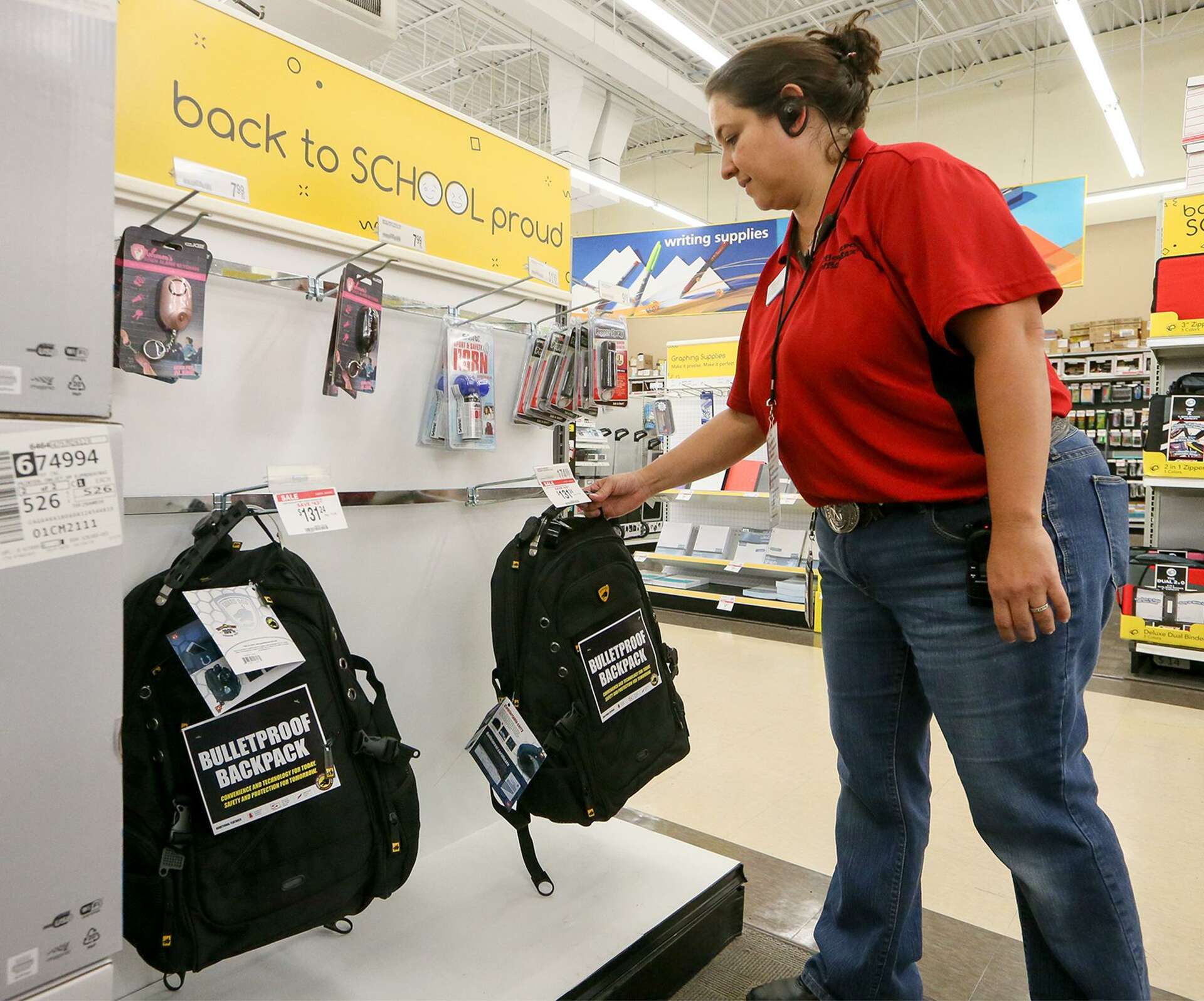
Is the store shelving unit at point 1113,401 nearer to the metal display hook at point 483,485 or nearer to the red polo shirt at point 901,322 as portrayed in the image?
the metal display hook at point 483,485

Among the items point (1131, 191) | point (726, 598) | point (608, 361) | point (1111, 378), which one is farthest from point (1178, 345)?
point (1111, 378)

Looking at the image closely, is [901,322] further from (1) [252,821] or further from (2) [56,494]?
(1) [252,821]

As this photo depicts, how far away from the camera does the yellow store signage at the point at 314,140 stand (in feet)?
3.97

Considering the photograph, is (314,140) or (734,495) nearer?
(314,140)

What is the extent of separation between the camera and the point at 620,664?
5.05 ft

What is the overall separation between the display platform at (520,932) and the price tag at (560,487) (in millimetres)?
789

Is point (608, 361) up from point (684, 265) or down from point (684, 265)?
down

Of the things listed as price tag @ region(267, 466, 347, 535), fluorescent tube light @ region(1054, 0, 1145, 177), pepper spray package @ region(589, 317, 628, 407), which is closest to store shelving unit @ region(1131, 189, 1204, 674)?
fluorescent tube light @ region(1054, 0, 1145, 177)

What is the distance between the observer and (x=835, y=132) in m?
1.22

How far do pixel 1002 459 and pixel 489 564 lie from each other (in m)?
1.16

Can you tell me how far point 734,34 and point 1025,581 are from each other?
9.65 metres

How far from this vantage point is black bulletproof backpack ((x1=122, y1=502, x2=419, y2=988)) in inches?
41.6

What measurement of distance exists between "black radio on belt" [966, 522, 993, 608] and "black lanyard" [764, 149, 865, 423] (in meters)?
0.36

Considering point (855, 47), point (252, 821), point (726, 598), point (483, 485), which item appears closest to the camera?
point (252, 821)
